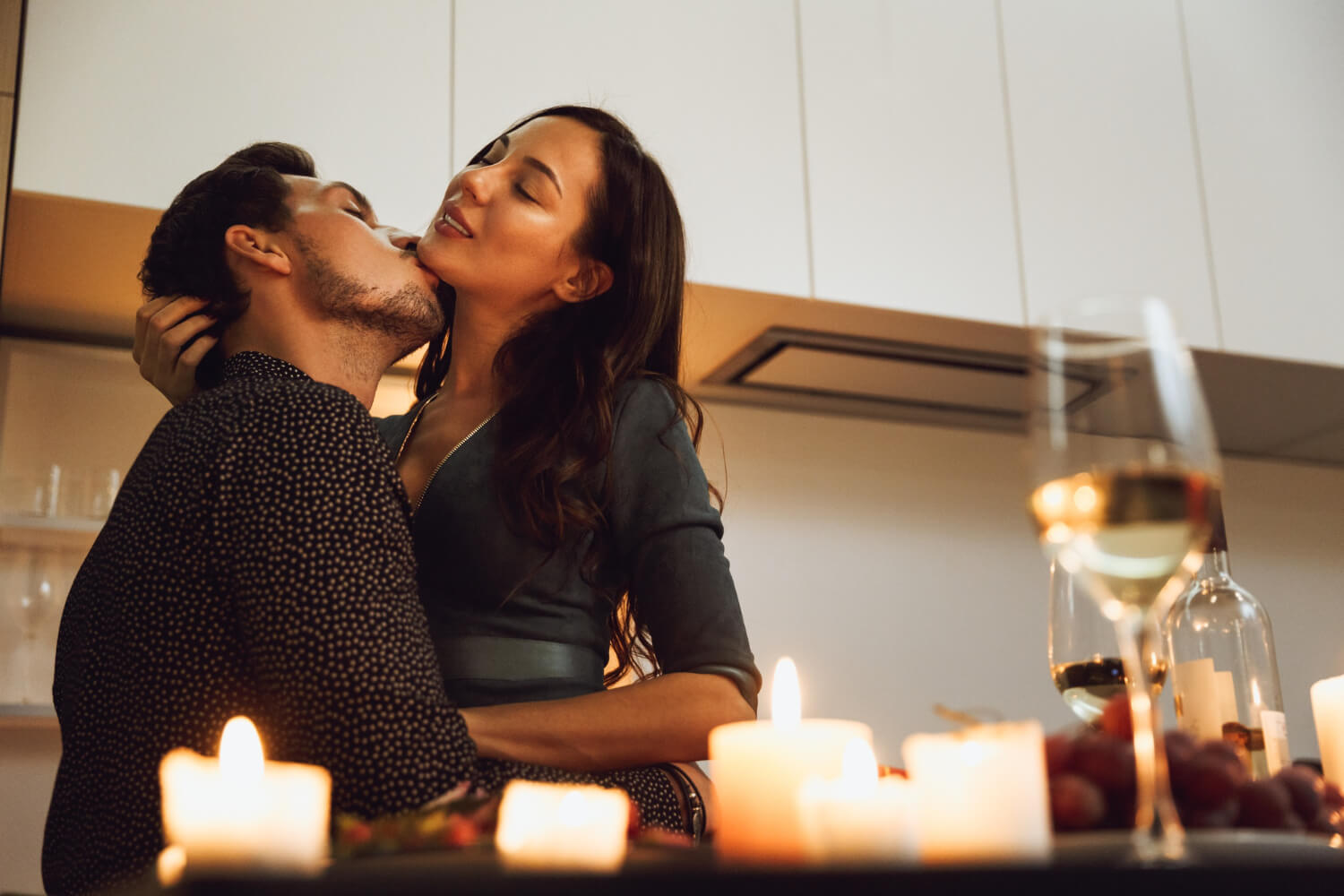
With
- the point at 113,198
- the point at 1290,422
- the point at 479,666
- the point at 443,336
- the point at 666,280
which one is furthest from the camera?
the point at 1290,422

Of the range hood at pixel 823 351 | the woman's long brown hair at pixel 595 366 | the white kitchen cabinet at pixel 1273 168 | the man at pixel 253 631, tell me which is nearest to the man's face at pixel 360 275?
the woman's long brown hair at pixel 595 366

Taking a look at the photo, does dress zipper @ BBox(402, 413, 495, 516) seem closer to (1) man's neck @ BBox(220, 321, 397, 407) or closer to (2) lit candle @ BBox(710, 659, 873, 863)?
(1) man's neck @ BBox(220, 321, 397, 407)

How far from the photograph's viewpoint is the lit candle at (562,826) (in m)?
0.52

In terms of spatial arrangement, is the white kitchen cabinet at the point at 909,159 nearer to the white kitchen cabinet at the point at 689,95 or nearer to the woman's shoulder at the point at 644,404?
the white kitchen cabinet at the point at 689,95

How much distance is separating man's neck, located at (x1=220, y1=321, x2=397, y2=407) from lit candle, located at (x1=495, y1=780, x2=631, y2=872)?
964 mm

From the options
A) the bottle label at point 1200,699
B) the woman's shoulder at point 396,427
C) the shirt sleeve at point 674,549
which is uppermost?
the woman's shoulder at point 396,427

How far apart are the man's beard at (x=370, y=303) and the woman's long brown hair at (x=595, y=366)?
0.10 m

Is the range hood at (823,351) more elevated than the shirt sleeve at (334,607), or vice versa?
the range hood at (823,351)

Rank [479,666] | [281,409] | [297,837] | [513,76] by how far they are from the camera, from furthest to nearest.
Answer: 1. [513,76]
2. [479,666]
3. [281,409]
4. [297,837]

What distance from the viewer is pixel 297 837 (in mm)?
512

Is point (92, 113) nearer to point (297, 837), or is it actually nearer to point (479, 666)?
point (479, 666)

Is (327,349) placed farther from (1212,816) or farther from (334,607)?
(1212,816)

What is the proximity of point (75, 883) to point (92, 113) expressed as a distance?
1.34 m

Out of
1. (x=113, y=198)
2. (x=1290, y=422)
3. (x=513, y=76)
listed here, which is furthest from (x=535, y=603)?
(x=1290, y=422)
